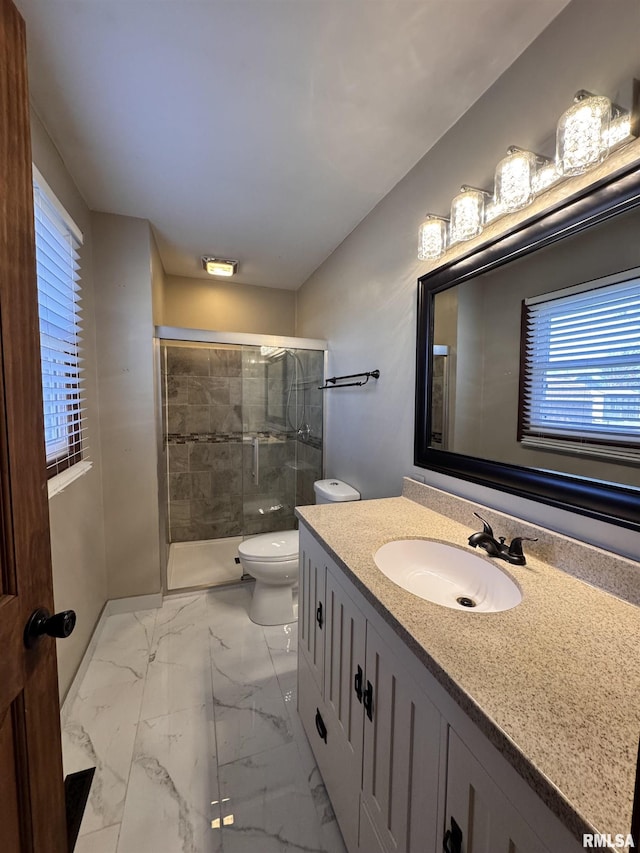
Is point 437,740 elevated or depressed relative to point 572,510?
depressed

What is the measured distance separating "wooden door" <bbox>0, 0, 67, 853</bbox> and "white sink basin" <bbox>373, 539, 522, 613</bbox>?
2.73ft

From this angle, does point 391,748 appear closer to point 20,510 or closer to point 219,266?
point 20,510

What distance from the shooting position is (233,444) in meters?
3.32

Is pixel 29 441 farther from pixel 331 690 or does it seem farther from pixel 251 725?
pixel 251 725

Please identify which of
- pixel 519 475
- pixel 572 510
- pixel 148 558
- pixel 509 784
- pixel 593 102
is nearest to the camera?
pixel 509 784

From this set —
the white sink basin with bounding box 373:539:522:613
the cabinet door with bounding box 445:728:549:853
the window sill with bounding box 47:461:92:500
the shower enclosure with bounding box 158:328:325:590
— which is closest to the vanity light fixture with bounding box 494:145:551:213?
the white sink basin with bounding box 373:539:522:613

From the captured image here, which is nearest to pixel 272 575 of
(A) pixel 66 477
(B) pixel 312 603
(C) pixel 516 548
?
(B) pixel 312 603

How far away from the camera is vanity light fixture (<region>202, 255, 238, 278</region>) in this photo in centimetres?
267

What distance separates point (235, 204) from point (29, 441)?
5.86ft

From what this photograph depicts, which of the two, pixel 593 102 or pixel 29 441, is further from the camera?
pixel 593 102

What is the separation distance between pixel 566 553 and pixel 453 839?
69 centimetres

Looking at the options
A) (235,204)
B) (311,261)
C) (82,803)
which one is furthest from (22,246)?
(311,261)

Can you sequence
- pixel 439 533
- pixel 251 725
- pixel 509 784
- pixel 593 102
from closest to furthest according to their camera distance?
pixel 509 784 → pixel 593 102 → pixel 439 533 → pixel 251 725

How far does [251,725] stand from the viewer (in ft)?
4.80
